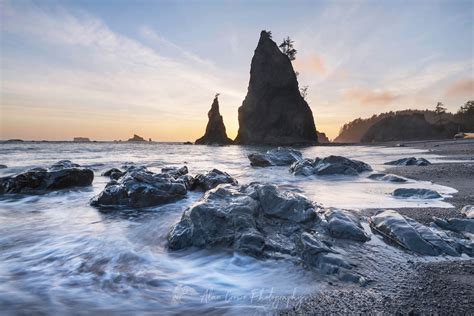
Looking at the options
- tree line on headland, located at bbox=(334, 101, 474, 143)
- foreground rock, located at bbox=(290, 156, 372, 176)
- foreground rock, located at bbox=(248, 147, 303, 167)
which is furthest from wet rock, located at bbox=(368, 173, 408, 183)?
tree line on headland, located at bbox=(334, 101, 474, 143)

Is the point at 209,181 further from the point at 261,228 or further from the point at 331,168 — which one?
the point at 331,168

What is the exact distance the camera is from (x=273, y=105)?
65.4 meters

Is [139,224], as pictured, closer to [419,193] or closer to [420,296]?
[420,296]

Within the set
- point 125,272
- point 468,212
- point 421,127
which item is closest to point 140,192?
point 125,272

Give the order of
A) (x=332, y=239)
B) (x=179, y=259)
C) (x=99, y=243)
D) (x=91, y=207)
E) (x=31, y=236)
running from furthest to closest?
(x=91, y=207) < (x=31, y=236) < (x=99, y=243) < (x=332, y=239) < (x=179, y=259)

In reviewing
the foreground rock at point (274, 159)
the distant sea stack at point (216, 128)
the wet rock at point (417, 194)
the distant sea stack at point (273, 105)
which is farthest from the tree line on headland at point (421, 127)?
the wet rock at point (417, 194)

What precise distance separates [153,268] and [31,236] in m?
2.48

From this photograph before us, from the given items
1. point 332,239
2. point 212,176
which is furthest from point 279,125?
point 332,239

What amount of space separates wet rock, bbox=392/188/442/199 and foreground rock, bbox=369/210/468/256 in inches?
98.2

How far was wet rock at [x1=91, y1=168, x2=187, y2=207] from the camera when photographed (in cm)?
587

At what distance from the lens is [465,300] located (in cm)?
225

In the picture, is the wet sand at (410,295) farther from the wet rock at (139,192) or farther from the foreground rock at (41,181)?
the foreground rock at (41,181)

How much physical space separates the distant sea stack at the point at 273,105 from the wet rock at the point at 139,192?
188ft

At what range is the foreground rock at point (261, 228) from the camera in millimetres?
3087
